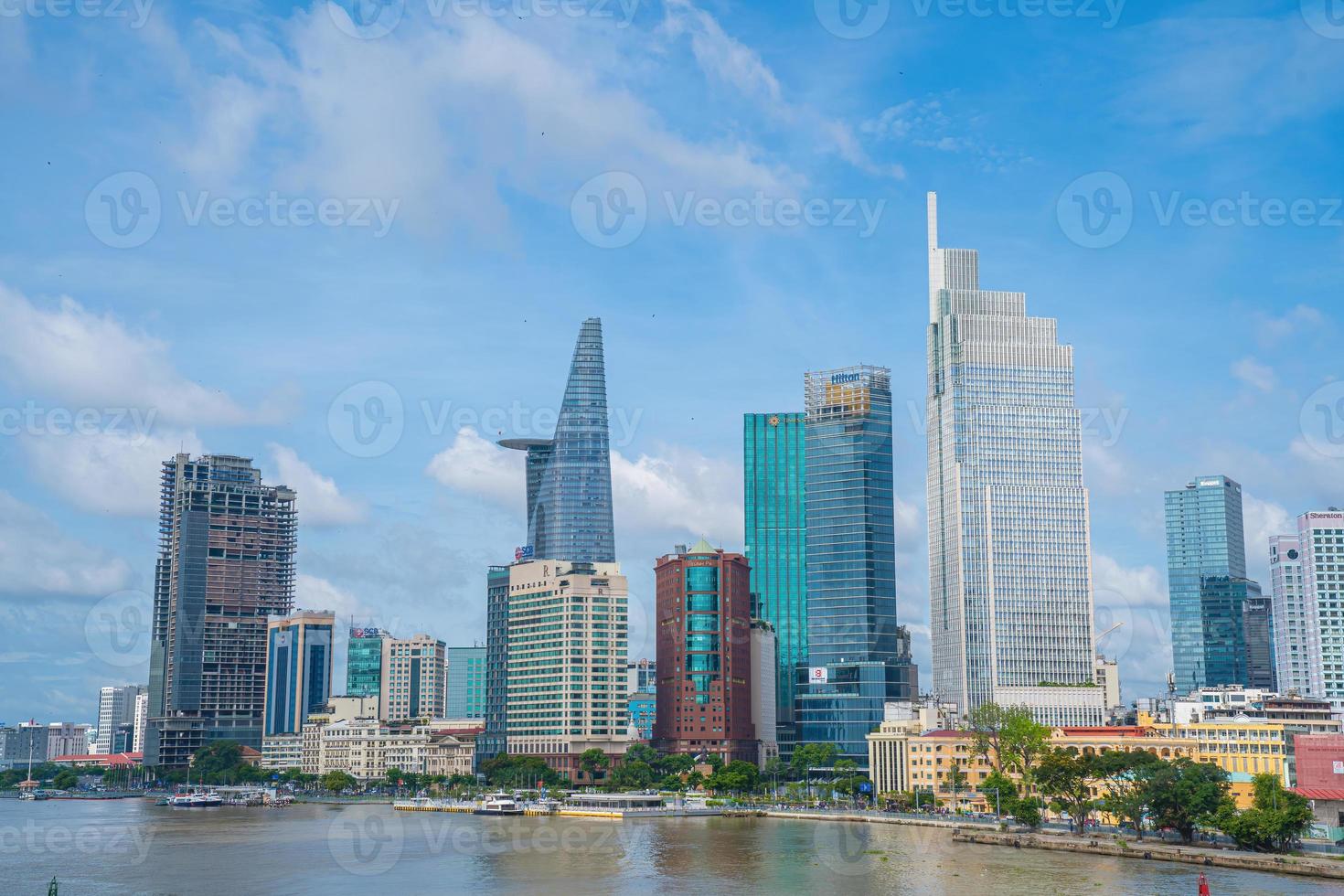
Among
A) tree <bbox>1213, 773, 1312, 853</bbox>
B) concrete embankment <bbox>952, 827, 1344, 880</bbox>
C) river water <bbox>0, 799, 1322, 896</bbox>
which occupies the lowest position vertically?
river water <bbox>0, 799, 1322, 896</bbox>

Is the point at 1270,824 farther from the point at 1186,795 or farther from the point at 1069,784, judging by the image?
the point at 1069,784

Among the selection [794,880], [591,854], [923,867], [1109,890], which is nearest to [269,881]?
[591,854]

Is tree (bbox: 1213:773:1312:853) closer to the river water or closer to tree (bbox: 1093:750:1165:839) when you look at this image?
the river water

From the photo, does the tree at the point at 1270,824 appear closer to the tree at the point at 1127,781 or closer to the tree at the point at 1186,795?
the tree at the point at 1186,795

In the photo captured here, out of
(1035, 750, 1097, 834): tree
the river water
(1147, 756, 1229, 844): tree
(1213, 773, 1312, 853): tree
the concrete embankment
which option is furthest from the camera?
(1035, 750, 1097, 834): tree

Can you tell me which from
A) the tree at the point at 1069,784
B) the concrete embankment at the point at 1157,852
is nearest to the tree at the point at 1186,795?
the concrete embankment at the point at 1157,852

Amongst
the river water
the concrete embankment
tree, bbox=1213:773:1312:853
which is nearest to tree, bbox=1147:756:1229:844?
tree, bbox=1213:773:1312:853

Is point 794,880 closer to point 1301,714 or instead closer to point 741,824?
point 741,824
